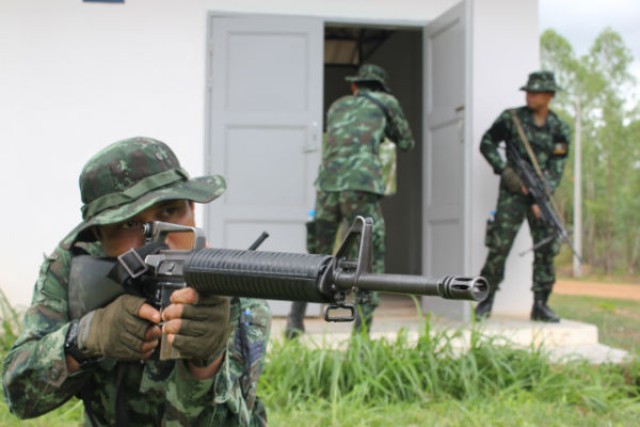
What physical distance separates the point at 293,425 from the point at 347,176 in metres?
1.85

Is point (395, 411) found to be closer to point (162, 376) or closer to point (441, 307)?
point (162, 376)

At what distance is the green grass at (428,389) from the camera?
3898 millimetres

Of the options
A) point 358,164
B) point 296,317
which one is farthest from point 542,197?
point 296,317

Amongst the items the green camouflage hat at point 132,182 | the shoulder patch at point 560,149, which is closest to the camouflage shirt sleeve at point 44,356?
the green camouflage hat at point 132,182

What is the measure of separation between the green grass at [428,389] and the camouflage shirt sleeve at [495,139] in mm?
1812

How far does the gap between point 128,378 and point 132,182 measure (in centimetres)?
53

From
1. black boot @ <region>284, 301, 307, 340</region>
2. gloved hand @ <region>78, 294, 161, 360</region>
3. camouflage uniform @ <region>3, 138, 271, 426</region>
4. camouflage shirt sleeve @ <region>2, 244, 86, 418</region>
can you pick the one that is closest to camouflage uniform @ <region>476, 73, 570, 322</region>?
black boot @ <region>284, 301, 307, 340</region>

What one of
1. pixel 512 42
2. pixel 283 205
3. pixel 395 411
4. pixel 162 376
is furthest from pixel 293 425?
pixel 512 42

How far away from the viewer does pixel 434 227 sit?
6707 mm

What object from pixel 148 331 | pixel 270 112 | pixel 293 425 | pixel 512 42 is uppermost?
pixel 512 42

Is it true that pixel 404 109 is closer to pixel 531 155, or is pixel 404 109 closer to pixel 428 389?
pixel 531 155

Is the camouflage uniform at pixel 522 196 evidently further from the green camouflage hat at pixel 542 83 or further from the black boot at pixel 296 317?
the black boot at pixel 296 317

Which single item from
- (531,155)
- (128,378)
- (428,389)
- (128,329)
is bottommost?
(428,389)

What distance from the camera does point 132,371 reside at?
7.01ft
